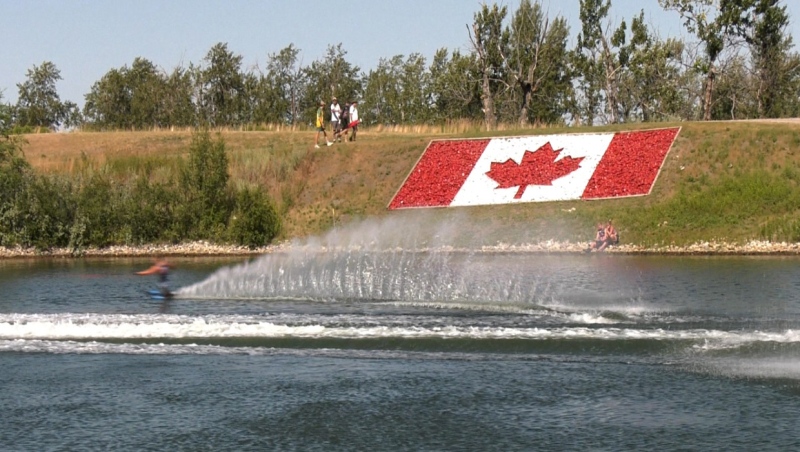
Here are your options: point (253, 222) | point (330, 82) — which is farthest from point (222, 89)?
point (253, 222)

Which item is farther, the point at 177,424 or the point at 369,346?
the point at 369,346

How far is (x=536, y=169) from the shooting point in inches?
1887

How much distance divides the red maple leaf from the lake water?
17.3m

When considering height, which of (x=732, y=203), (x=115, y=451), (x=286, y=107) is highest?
(x=286, y=107)

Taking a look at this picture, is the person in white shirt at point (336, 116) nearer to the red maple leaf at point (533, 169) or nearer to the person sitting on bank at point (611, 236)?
the red maple leaf at point (533, 169)

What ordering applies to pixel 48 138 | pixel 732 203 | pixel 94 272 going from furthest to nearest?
pixel 48 138 < pixel 732 203 < pixel 94 272

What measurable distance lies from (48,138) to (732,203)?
42.5m

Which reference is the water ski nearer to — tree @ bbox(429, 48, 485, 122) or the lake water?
the lake water

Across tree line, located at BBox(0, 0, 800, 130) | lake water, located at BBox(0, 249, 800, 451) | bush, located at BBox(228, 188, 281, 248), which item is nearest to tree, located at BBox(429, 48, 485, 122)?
tree line, located at BBox(0, 0, 800, 130)

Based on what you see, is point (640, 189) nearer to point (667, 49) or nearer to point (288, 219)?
point (288, 219)

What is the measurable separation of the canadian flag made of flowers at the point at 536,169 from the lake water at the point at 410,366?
16.0 meters

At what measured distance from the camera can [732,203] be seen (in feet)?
137

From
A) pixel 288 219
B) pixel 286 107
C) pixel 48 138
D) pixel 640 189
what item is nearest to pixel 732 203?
pixel 640 189

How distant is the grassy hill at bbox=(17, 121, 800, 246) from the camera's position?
135ft
